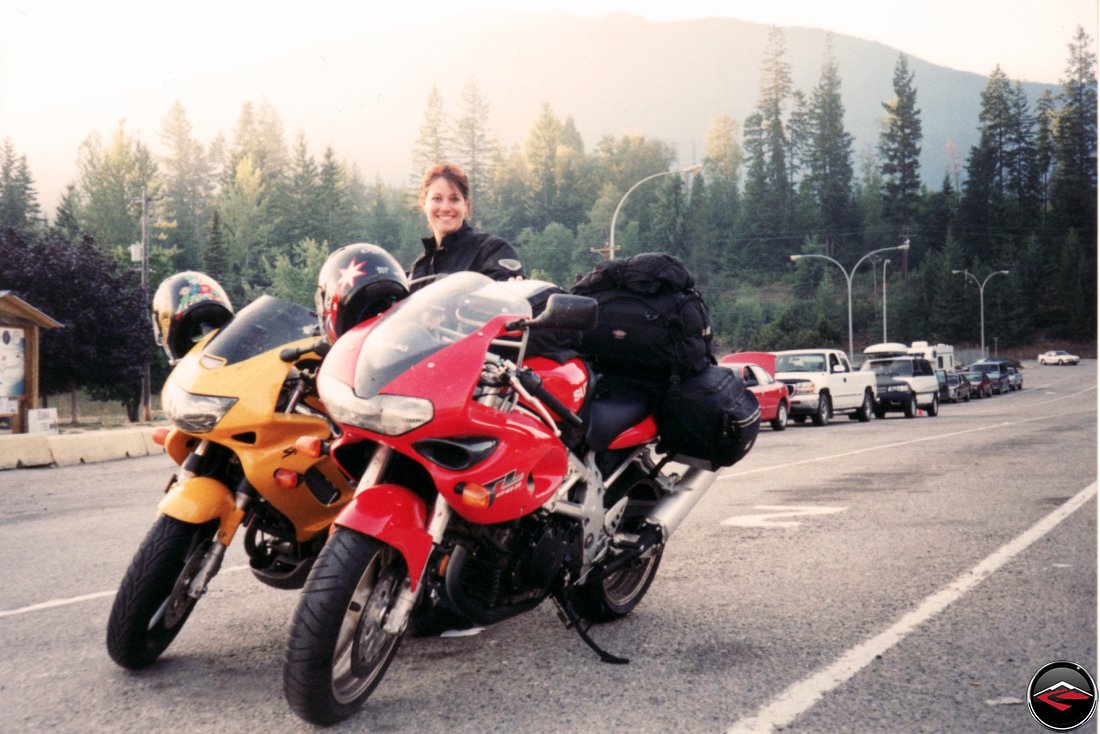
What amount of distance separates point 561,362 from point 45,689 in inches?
88.3

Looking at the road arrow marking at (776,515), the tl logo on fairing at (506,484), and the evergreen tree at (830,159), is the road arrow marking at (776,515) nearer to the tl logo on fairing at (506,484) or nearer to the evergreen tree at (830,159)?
the tl logo on fairing at (506,484)

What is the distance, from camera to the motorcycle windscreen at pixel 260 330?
12.6 feet

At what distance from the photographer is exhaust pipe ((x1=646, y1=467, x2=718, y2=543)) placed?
447cm

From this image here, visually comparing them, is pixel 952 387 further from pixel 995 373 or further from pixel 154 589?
pixel 154 589

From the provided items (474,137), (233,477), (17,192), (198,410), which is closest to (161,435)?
(233,477)

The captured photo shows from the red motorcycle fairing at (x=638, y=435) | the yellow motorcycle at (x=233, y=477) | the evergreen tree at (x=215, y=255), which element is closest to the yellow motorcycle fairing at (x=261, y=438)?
the yellow motorcycle at (x=233, y=477)

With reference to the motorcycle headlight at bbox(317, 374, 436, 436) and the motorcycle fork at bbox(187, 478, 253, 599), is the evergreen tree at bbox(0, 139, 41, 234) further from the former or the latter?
the motorcycle headlight at bbox(317, 374, 436, 436)

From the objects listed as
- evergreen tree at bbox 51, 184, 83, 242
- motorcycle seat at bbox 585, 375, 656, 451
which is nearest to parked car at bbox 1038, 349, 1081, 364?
evergreen tree at bbox 51, 184, 83, 242

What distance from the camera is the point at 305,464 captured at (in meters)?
3.73

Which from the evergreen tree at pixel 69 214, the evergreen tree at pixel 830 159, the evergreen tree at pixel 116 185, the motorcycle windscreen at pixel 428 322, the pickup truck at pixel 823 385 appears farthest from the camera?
the evergreen tree at pixel 830 159

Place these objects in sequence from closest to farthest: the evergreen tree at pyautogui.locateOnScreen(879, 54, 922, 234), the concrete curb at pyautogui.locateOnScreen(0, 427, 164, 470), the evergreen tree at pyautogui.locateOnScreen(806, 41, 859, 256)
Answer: the concrete curb at pyautogui.locateOnScreen(0, 427, 164, 470) < the evergreen tree at pyautogui.locateOnScreen(879, 54, 922, 234) < the evergreen tree at pyautogui.locateOnScreen(806, 41, 859, 256)

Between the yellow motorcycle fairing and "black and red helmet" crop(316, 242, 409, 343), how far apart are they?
0.18 metres

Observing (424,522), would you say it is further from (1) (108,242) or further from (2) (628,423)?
(1) (108,242)

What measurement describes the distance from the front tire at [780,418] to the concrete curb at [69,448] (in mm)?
13208
